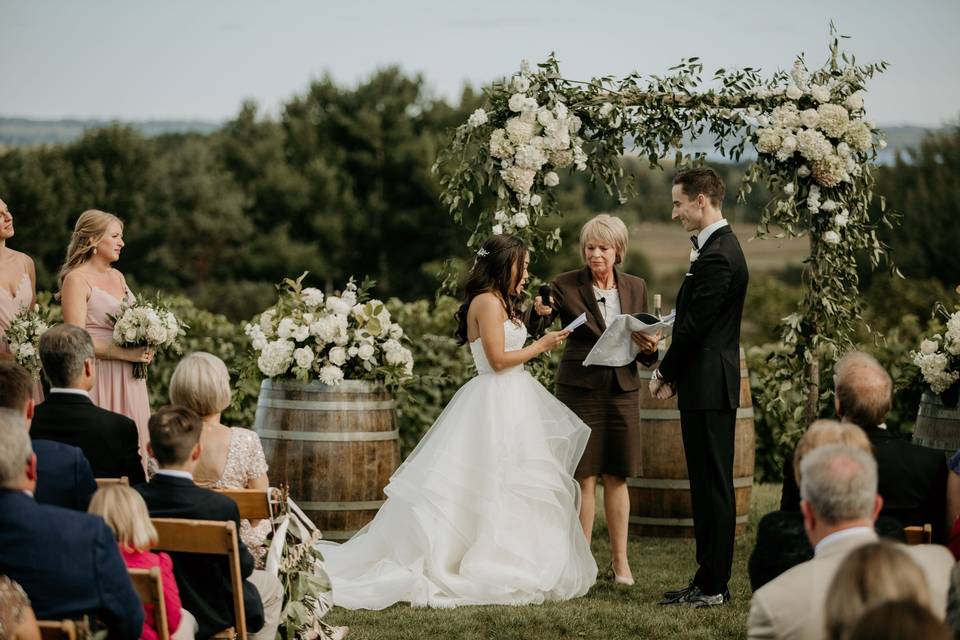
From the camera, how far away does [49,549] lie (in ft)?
10.8

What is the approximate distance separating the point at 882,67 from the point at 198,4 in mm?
35656

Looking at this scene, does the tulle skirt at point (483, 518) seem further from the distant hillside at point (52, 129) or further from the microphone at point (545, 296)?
the distant hillside at point (52, 129)

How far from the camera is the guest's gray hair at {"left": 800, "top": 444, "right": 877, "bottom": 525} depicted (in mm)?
2959

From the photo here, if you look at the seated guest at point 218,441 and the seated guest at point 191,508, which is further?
the seated guest at point 218,441

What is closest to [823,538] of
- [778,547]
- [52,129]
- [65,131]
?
[778,547]

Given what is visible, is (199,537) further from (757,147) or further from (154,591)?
(757,147)

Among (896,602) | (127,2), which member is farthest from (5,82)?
(896,602)

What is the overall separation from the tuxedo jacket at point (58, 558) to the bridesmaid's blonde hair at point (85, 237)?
11.0 feet

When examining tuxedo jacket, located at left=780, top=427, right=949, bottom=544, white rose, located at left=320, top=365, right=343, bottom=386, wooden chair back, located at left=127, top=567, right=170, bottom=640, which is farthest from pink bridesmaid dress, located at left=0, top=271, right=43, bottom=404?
tuxedo jacket, located at left=780, top=427, right=949, bottom=544

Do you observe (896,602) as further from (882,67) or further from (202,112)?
(202,112)

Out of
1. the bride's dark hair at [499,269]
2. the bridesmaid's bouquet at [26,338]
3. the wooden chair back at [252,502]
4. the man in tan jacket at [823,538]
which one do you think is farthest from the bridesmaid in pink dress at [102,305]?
the man in tan jacket at [823,538]

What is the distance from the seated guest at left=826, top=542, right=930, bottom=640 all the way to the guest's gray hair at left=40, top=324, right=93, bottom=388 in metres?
3.23

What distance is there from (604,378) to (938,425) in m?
1.88

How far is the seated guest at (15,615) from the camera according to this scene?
3.03 meters
